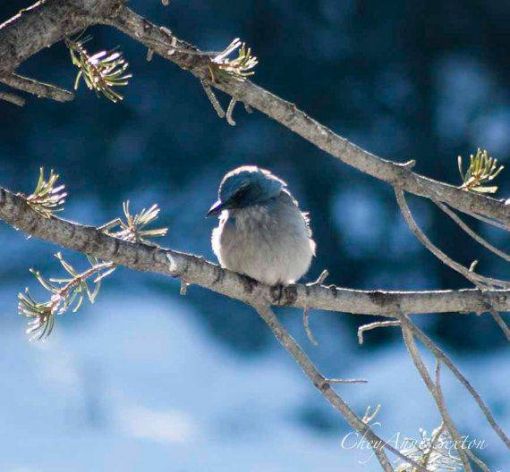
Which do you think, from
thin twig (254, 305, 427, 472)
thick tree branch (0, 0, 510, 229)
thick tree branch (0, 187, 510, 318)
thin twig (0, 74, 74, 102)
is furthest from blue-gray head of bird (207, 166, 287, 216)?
thin twig (0, 74, 74, 102)

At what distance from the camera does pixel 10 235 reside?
Answer: 4.84m

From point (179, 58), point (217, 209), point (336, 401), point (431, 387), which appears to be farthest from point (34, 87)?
point (217, 209)

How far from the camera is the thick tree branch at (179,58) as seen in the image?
80.5 inches

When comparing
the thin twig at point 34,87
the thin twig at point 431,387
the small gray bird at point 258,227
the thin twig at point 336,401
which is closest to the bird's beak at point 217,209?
the small gray bird at point 258,227

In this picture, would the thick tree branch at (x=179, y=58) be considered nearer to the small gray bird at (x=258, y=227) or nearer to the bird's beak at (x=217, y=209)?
the small gray bird at (x=258, y=227)

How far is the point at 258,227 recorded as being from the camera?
3.32m

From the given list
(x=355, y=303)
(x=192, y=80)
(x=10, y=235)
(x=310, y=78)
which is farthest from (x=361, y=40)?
(x=355, y=303)

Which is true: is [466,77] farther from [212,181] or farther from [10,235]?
[10,235]

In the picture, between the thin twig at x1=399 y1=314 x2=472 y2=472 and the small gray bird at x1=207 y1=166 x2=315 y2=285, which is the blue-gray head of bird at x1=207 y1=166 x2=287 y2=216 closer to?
the small gray bird at x1=207 y1=166 x2=315 y2=285

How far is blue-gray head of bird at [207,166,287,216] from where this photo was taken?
3318 mm

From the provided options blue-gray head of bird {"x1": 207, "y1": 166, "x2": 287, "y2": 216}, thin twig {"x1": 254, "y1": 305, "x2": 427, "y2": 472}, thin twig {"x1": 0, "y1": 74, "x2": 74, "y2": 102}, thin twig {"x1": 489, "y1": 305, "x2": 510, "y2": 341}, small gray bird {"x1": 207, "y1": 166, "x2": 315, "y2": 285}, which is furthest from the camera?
blue-gray head of bird {"x1": 207, "y1": 166, "x2": 287, "y2": 216}

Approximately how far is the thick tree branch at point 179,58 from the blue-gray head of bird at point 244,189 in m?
0.93

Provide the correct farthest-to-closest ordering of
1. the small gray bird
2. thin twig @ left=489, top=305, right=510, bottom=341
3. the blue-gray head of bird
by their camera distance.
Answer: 1. the blue-gray head of bird
2. the small gray bird
3. thin twig @ left=489, top=305, right=510, bottom=341

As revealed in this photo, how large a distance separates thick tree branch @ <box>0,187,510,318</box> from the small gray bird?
1.16 feet
